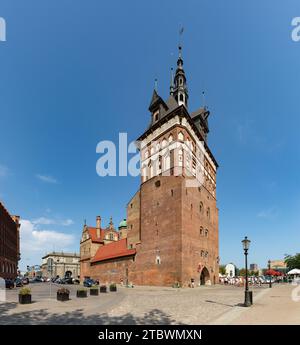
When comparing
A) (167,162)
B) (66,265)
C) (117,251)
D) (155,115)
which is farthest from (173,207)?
(66,265)

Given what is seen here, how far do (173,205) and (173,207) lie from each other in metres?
0.26

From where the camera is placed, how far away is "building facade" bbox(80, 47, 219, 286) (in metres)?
37.8

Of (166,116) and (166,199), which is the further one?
(166,116)

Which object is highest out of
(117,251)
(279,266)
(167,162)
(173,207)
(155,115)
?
(155,115)

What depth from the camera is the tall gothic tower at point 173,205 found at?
37625 mm

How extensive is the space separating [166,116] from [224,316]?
33377 millimetres

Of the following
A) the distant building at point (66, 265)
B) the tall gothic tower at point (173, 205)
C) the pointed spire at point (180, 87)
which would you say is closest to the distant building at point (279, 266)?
the tall gothic tower at point (173, 205)

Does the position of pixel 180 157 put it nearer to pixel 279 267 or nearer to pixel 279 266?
pixel 279 267

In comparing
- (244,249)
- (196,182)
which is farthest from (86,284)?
(244,249)

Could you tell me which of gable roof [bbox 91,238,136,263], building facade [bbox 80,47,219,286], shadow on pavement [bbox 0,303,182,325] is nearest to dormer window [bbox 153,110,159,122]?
building facade [bbox 80,47,219,286]

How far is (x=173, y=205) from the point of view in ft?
127
